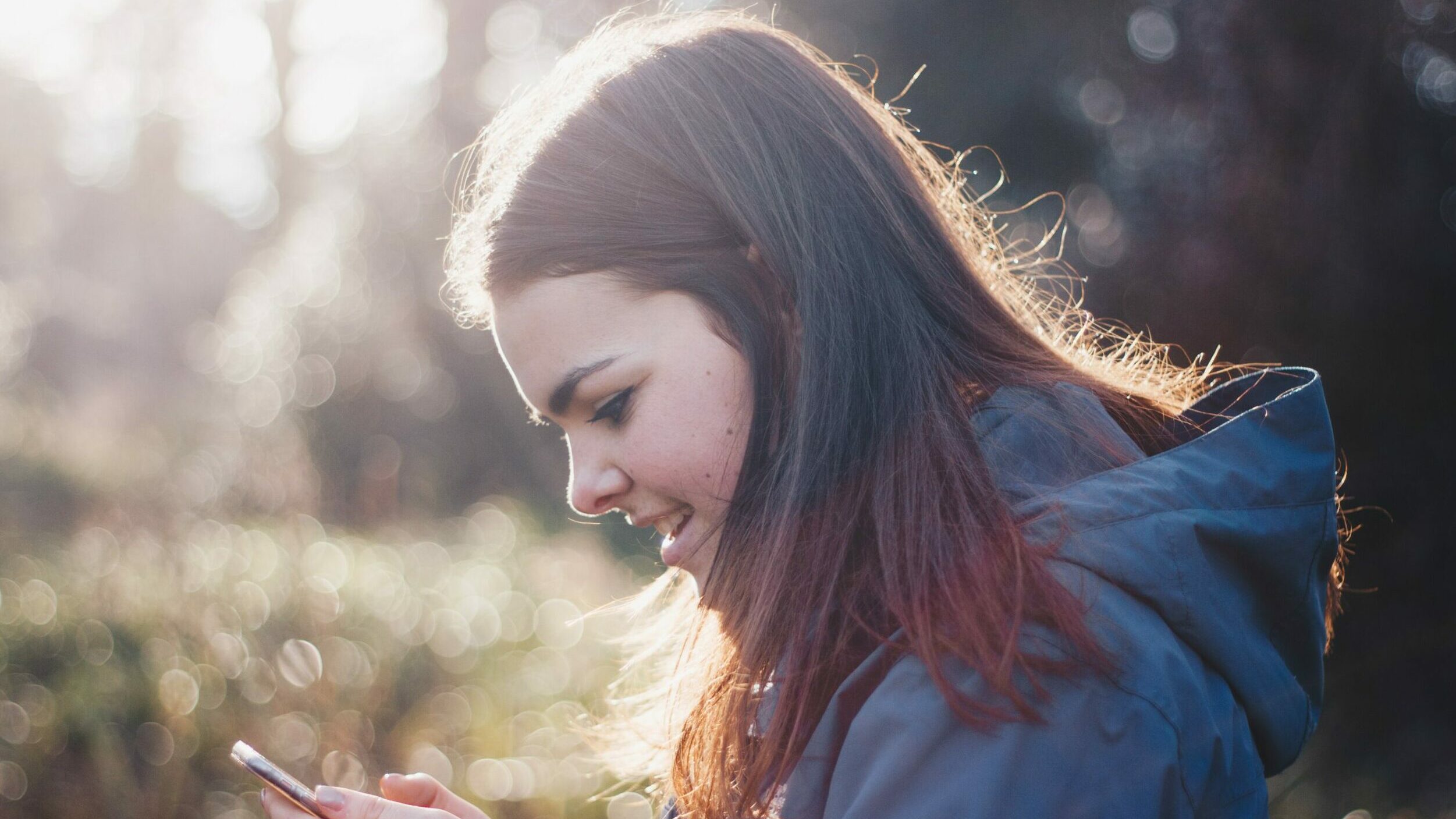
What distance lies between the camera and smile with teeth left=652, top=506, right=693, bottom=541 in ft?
5.72

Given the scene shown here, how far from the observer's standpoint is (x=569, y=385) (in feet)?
5.44

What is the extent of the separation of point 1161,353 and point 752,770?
4296 millimetres

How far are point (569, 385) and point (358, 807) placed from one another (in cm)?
75

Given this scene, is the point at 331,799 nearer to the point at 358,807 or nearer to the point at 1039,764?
the point at 358,807

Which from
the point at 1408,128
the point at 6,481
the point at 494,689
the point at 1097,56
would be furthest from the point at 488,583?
the point at 1408,128

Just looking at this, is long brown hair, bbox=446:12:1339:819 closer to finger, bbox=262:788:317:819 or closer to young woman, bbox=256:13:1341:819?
young woman, bbox=256:13:1341:819

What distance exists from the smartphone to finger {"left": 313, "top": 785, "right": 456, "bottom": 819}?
14mm

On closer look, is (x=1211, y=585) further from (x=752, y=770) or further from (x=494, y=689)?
(x=494, y=689)

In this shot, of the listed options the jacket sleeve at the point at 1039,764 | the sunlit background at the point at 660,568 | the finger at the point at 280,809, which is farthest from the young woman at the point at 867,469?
the sunlit background at the point at 660,568

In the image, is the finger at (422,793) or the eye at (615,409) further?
the finger at (422,793)

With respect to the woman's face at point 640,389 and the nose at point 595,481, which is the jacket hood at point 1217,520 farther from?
the nose at point 595,481

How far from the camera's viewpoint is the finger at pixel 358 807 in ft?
4.84

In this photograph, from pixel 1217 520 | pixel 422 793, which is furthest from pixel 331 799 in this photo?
pixel 1217 520

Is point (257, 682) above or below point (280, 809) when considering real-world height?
below
